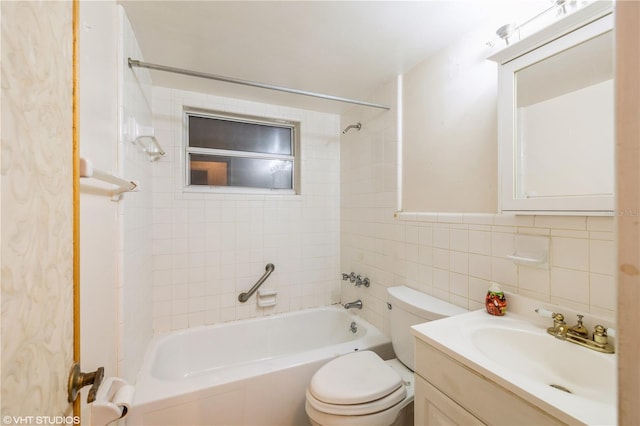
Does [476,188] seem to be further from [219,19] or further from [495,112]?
[219,19]

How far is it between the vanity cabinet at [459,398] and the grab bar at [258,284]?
1.48 metres

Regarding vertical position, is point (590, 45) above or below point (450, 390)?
above

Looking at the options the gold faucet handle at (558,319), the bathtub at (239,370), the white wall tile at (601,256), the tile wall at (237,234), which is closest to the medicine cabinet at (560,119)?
the white wall tile at (601,256)

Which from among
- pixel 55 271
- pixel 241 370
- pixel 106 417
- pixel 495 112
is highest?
pixel 495 112

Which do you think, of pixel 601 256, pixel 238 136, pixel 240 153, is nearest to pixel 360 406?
pixel 601 256

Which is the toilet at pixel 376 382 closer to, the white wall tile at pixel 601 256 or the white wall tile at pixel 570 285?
the white wall tile at pixel 570 285

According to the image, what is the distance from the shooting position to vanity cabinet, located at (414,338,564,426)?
2.17 ft

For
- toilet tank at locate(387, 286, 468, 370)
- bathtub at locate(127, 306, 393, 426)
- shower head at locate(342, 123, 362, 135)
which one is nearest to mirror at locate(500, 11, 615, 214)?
toilet tank at locate(387, 286, 468, 370)

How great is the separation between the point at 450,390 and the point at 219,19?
1850mm

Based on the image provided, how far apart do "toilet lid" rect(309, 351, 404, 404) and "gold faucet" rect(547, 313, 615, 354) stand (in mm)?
691

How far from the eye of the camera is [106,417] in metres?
0.76

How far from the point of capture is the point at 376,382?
1.23 metres

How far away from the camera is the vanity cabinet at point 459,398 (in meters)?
0.66

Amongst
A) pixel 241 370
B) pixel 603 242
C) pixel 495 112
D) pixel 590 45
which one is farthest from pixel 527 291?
pixel 241 370
